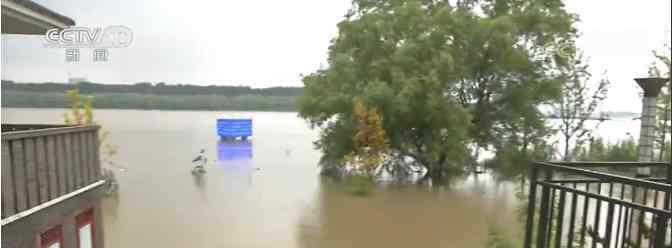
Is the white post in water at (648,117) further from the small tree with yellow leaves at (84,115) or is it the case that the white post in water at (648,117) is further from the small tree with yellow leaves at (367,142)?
the small tree with yellow leaves at (84,115)

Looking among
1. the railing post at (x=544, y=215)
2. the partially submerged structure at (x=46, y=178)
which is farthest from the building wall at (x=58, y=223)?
the railing post at (x=544, y=215)

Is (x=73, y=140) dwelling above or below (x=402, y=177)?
above

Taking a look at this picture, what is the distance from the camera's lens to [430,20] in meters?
7.54

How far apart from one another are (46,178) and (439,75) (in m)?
5.99

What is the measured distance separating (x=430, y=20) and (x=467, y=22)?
668 mm

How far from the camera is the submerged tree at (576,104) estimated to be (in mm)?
7645

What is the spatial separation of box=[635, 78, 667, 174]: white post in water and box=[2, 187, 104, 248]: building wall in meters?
4.53

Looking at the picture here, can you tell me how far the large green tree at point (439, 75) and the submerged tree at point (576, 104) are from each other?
0.83 ft

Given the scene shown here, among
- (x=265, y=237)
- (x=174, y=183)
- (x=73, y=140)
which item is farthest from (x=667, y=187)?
(x=174, y=183)

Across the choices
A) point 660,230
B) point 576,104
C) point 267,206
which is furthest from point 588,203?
point 576,104

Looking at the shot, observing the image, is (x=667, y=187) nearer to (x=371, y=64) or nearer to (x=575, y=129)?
(x=371, y=64)

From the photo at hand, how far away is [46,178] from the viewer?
222 cm

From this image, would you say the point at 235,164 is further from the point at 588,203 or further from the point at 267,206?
the point at 588,203

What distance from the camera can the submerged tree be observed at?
764 cm
